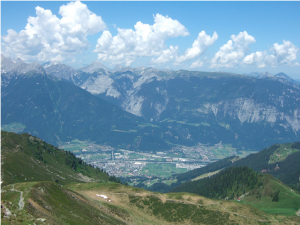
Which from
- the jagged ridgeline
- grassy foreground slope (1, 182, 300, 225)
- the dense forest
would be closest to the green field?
the dense forest

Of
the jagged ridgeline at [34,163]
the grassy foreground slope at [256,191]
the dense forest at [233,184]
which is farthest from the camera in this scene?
the dense forest at [233,184]

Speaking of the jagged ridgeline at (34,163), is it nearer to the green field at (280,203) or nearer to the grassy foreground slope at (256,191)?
the grassy foreground slope at (256,191)

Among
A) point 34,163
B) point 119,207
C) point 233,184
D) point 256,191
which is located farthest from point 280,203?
point 34,163

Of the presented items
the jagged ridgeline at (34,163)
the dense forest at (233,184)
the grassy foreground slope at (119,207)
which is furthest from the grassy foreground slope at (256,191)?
the jagged ridgeline at (34,163)

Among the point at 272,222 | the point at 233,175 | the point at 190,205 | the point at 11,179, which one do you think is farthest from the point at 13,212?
the point at 233,175

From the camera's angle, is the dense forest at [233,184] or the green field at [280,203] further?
the dense forest at [233,184]

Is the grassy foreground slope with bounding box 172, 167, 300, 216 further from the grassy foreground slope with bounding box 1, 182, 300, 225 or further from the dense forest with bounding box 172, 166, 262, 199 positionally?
the grassy foreground slope with bounding box 1, 182, 300, 225
